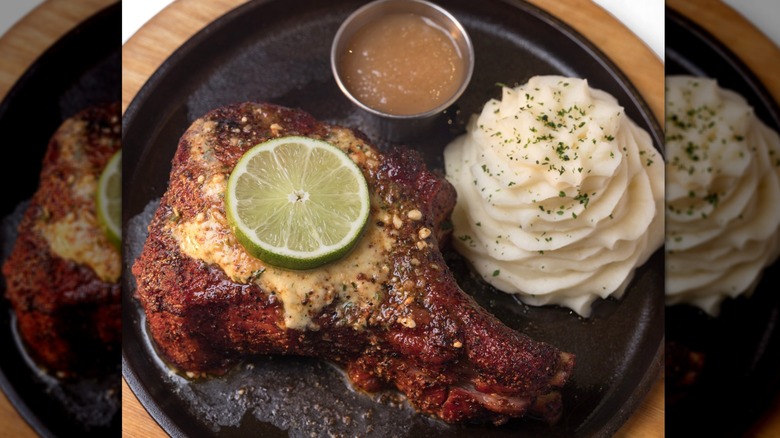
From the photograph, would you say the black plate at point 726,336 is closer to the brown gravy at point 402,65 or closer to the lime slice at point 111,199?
the brown gravy at point 402,65

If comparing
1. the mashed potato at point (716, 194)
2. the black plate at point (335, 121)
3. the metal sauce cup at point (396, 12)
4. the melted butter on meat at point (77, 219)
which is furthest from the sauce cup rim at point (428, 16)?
the melted butter on meat at point (77, 219)

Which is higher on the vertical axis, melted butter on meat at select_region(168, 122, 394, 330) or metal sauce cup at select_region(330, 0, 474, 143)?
metal sauce cup at select_region(330, 0, 474, 143)

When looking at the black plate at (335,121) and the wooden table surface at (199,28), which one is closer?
the wooden table surface at (199,28)

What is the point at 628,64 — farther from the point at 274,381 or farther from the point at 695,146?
the point at 274,381

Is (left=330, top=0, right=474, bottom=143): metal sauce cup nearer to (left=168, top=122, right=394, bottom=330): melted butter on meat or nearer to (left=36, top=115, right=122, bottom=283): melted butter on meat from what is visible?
(left=168, top=122, right=394, bottom=330): melted butter on meat

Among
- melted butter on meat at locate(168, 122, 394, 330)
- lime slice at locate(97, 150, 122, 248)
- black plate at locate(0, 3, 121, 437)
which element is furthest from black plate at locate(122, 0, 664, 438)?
melted butter on meat at locate(168, 122, 394, 330)

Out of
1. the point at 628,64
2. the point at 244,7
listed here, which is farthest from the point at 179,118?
the point at 628,64
